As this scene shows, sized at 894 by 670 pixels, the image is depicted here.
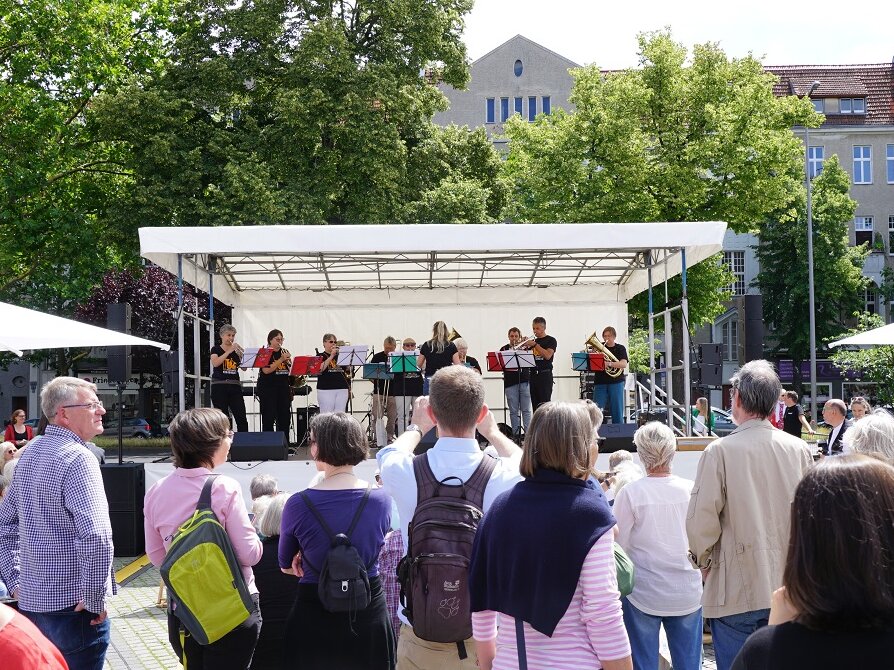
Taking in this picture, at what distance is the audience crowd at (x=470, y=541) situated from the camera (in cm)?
290

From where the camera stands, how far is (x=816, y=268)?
40625 millimetres

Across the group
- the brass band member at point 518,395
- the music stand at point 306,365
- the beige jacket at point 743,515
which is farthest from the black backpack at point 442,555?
the brass band member at point 518,395

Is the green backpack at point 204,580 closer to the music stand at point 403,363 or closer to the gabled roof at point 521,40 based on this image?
the music stand at point 403,363

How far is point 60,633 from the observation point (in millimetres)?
4074

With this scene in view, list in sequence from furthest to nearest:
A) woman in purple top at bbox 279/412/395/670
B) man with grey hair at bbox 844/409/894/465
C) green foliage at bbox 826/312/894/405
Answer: green foliage at bbox 826/312/894/405, man with grey hair at bbox 844/409/894/465, woman in purple top at bbox 279/412/395/670

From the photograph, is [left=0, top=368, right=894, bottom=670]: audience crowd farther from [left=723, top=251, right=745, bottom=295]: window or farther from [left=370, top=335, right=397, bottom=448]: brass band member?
[left=723, top=251, right=745, bottom=295]: window

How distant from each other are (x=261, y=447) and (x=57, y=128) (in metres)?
14.9

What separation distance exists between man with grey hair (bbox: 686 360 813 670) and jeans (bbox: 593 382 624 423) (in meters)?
8.83

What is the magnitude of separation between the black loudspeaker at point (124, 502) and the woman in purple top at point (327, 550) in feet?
27.0

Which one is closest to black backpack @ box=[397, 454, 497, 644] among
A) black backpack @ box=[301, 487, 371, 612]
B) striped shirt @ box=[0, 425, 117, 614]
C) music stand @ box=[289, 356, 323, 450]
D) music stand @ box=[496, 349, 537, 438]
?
black backpack @ box=[301, 487, 371, 612]

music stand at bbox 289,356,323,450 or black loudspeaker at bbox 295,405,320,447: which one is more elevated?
music stand at bbox 289,356,323,450

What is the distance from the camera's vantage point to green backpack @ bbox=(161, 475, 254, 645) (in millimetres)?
3740

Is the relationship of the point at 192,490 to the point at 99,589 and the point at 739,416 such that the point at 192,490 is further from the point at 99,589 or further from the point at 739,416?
the point at 739,416

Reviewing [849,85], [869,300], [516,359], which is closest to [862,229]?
[869,300]
